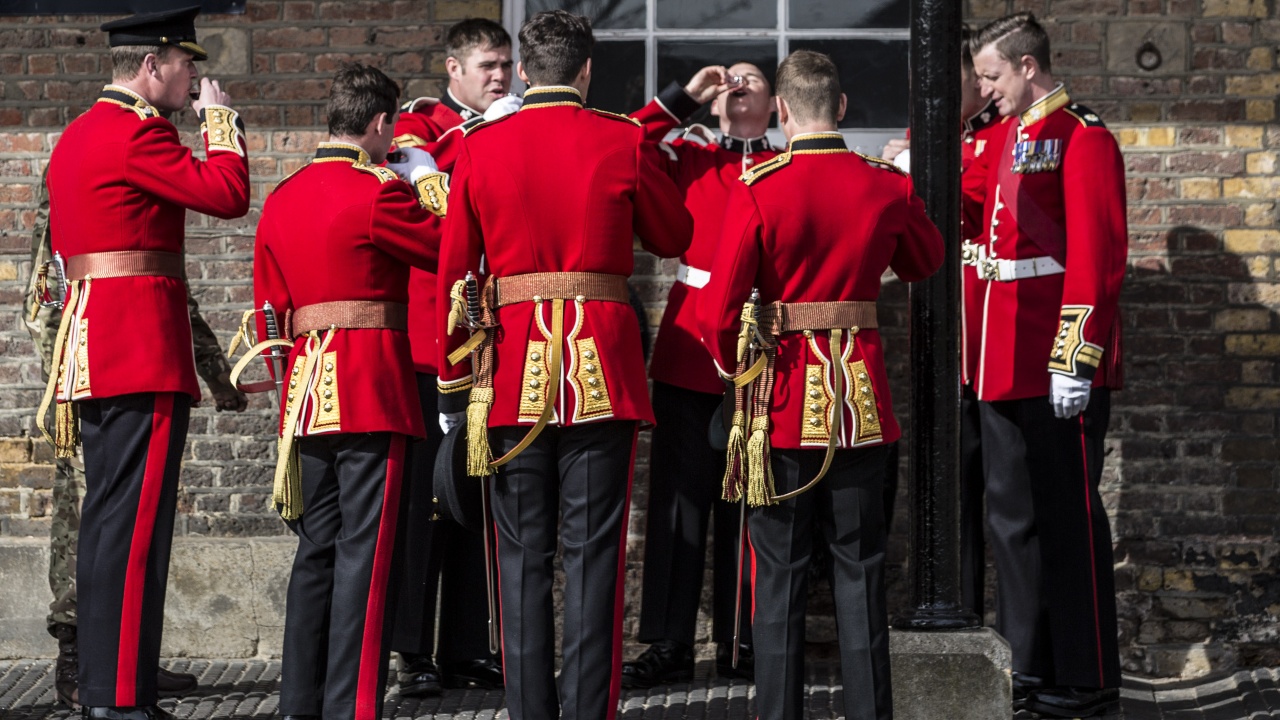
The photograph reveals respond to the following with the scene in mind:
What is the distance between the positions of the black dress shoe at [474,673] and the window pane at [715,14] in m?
2.36

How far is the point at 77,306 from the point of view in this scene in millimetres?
4691

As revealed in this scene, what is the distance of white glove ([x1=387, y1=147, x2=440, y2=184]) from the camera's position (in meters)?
4.83

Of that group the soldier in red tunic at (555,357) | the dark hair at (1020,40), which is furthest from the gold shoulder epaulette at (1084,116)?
the soldier in red tunic at (555,357)

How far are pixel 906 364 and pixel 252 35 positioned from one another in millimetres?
2564

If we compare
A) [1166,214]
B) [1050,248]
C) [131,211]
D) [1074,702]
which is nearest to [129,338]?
[131,211]

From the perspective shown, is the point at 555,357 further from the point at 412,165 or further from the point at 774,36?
the point at 774,36

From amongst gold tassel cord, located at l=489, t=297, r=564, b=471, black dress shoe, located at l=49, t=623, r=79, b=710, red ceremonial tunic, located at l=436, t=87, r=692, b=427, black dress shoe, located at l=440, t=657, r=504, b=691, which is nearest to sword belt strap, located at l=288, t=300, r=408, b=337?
red ceremonial tunic, located at l=436, t=87, r=692, b=427

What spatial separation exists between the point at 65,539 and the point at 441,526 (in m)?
1.19

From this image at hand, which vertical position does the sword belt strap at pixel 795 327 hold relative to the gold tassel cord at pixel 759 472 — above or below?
above

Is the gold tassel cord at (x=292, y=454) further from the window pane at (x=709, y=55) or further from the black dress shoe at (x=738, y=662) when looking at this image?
the window pane at (x=709, y=55)

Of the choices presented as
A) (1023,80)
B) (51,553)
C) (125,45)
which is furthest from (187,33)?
(1023,80)

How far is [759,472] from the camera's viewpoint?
13.9ft

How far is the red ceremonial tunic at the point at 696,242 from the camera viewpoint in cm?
534

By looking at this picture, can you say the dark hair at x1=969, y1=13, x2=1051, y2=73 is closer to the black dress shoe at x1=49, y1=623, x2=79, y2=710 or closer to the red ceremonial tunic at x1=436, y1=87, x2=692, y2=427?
the red ceremonial tunic at x1=436, y1=87, x2=692, y2=427
